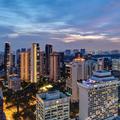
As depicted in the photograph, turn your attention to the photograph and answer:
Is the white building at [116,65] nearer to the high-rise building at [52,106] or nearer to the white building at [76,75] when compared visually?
the white building at [76,75]

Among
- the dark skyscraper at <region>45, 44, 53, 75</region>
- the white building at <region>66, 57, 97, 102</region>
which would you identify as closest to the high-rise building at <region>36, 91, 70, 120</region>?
the white building at <region>66, 57, 97, 102</region>

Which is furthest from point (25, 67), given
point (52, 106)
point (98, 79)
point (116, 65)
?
point (52, 106)

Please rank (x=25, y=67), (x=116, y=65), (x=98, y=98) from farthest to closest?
(x=116, y=65) → (x=25, y=67) → (x=98, y=98)

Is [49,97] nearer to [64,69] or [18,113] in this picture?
[18,113]

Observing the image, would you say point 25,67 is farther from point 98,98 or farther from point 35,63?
point 98,98

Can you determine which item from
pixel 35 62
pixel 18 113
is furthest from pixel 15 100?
pixel 35 62

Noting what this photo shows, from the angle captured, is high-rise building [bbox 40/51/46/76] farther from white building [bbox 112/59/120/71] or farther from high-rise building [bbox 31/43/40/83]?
white building [bbox 112/59/120/71]

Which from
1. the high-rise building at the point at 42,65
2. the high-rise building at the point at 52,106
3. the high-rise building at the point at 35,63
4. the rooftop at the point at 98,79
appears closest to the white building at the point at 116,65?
the high-rise building at the point at 42,65
